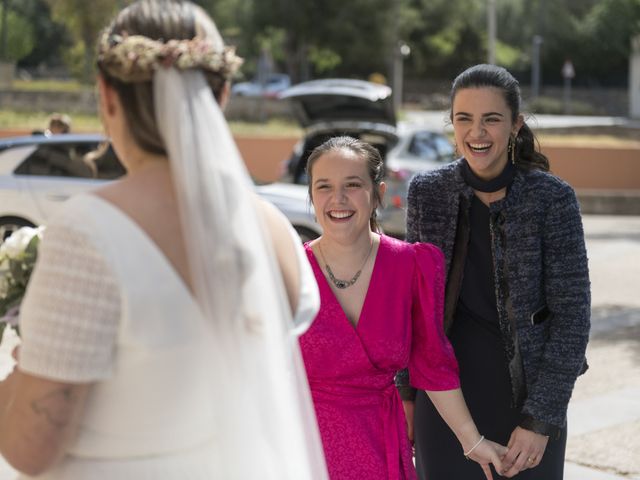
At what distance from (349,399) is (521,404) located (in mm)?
554

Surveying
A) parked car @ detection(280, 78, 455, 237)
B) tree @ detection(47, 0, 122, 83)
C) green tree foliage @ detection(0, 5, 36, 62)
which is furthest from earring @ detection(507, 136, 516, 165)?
green tree foliage @ detection(0, 5, 36, 62)

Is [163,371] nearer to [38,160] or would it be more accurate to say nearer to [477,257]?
[477,257]

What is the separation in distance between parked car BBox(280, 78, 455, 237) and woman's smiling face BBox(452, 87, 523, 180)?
10796 millimetres

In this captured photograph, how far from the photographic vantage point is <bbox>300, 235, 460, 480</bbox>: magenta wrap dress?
331 cm

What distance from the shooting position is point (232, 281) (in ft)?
6.75

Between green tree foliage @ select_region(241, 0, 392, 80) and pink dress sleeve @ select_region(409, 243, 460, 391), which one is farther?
green tree foliage @ select_region(241, 0, 392, 80)

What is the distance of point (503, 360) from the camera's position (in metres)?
3.55

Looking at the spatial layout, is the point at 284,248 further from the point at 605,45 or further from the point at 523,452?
the point at 605,45

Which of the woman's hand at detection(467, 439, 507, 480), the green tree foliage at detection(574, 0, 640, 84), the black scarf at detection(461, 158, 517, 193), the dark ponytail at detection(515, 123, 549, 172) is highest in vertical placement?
the dark ponytail at detection(515, 123, 549, 172)

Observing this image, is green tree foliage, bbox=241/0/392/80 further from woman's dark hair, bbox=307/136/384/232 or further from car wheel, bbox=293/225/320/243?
woman's dark hair, bbox=307/136/384/232

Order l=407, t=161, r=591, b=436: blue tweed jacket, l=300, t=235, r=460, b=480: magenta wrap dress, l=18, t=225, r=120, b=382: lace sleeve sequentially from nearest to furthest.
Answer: l=18, t=225, r=120, b=382: lace sleeve → l=300, t=235, r=460, b=480: magenta wrap dress → l=407, t=161, r=591, b=436: blue tweed jacket

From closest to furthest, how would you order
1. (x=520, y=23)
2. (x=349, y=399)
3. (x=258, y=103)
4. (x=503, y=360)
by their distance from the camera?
(x=349, y=399), (x=503, y=360), (x=258, y=103), (x=520, y=23)

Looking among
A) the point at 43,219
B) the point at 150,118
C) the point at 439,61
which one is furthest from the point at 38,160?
the point at 439,61

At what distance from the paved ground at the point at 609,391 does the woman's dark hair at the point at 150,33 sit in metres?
3.84
